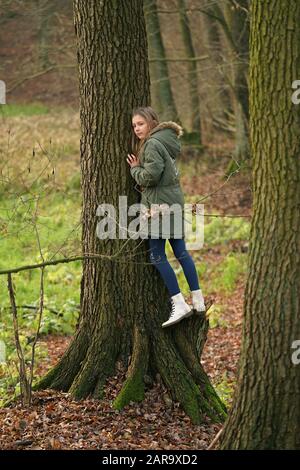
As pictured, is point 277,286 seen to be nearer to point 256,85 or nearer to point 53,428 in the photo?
point 256,85

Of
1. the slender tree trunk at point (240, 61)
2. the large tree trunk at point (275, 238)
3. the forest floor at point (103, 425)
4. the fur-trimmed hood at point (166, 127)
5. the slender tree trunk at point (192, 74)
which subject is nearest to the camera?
the large tree trunk at point (275, 238)

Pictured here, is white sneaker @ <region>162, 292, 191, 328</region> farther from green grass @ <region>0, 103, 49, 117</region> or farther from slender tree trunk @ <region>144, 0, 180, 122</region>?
green grass @ <region>0, 103, 49, 117</region>

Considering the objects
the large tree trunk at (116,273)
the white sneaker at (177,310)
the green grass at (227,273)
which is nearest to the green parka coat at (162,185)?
the large tree trunk at (116,273)

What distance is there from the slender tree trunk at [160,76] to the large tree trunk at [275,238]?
13.5 metres

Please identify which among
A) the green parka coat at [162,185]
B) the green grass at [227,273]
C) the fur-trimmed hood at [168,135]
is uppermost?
the fur-trimmed hood at [168,135]

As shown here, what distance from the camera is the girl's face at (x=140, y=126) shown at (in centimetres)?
595

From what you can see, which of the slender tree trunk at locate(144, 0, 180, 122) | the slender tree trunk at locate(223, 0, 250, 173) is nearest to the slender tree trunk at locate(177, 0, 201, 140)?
the slender tree trunk at locate(144, 0, 180, 122)

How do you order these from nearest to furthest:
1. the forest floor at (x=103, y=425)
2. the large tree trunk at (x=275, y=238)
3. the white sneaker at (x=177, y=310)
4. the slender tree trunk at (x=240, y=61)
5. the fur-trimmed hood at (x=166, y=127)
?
the large tree trunk at (x=275, y=238) < the forest floor at (x=103, y=425) < the fur-trimmed hood at (x=166, y=127) < the white sneaker at (x=177, y=310) < the slender tree trunk at (x=240, y=61)

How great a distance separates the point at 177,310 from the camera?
623 cm

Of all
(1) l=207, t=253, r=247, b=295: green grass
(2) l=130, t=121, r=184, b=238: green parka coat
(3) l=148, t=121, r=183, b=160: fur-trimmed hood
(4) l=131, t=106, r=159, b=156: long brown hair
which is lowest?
(1) l=207, t=253, r=247, b=295: green grass

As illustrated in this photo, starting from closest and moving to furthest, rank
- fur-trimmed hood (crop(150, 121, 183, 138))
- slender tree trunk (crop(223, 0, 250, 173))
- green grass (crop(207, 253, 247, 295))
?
fur-trimmed hood (crop(150, 121, 183, 138))
green grass (crop(207, 253, 247, 295))
slender tree trunk (crop(223, 0, 250, 173))

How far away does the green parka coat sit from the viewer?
6.03m

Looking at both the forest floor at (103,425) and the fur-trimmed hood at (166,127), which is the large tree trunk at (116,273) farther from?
the fur-trimmed hood at (166,127)
